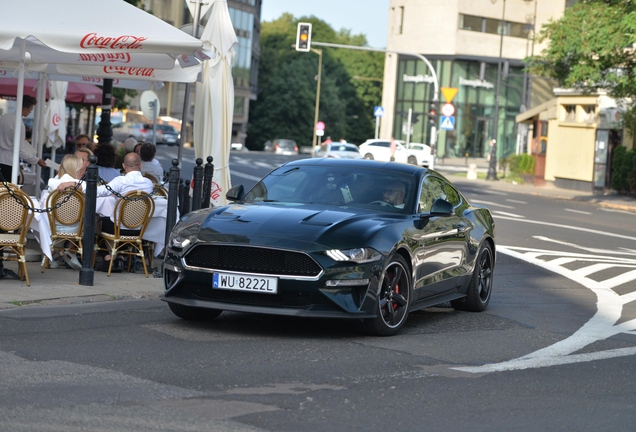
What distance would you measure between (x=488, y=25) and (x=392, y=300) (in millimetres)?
80632

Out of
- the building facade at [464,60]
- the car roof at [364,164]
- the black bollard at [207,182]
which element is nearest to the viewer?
the car roof at [364,164]

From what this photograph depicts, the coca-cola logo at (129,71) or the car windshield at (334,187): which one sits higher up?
the coca-cola logo at (129,71)

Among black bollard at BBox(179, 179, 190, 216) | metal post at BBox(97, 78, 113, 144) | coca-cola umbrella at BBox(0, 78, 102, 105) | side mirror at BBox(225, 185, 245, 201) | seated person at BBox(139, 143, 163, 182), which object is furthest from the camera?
coca-cola umbrella at BBox(0, 78, 102, 105)

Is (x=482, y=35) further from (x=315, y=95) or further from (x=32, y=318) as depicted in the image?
(x=32, y=318)

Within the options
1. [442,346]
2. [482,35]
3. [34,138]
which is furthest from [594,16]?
[482,35]

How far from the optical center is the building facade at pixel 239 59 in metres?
97.5

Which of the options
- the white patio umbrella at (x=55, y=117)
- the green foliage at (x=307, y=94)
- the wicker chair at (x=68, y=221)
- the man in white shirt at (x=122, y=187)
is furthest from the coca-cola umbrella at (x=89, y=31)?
the green foliage at (x=307, y=94)

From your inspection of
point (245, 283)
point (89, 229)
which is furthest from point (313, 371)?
point (89, 229)

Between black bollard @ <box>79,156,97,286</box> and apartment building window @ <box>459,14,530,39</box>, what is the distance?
76.8 m

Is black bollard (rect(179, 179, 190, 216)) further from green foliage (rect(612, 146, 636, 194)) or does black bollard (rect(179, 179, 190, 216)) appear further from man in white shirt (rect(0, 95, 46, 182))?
green foliage (rect(612, 146, 636, 194))

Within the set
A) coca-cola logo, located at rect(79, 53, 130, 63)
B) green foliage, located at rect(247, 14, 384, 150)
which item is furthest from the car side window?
green foliage, located at rect(247, 14, 384, 150)

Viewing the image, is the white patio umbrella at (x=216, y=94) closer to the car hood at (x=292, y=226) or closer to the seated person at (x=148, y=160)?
the seated person at (x=148, y=160)

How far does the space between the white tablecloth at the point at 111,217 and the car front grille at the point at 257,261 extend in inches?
123

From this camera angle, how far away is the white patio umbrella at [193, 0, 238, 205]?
13.9 m
